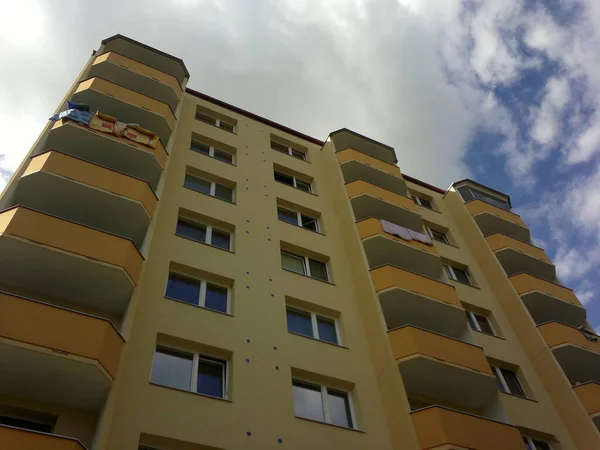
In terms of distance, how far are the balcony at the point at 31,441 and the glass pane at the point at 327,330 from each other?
29.1ft

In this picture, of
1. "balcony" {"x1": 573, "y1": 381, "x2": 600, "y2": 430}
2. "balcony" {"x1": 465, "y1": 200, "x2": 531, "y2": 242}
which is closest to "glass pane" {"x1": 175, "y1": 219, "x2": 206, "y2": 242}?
"balcony" {"x1": 573, "y1": 381, "x2": 600, "y2": 430}

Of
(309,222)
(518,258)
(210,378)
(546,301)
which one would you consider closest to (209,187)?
(309,222)

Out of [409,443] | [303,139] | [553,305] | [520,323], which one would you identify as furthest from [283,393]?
[303,139]

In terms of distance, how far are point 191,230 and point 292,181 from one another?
7368 mm

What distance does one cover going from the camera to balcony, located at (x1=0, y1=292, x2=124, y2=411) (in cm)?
1034

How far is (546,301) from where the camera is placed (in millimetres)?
22688

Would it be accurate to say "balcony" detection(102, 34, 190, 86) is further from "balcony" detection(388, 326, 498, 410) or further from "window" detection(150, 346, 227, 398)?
"balcony" detection(388, 326, 498, 410)

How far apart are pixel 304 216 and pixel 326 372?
888 centimetres

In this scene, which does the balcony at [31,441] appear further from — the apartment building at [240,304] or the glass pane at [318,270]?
the glass pane at [318,270]

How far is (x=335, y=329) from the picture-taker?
56.4ft

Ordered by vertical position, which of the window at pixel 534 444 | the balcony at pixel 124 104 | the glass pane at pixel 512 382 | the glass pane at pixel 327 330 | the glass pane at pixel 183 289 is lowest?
the window at pixel 534 444

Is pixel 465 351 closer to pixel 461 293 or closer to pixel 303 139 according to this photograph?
pixel 461 293

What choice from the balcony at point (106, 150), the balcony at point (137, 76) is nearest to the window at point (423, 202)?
the balcony at point (137, 76)

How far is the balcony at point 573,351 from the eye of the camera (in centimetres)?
1972
